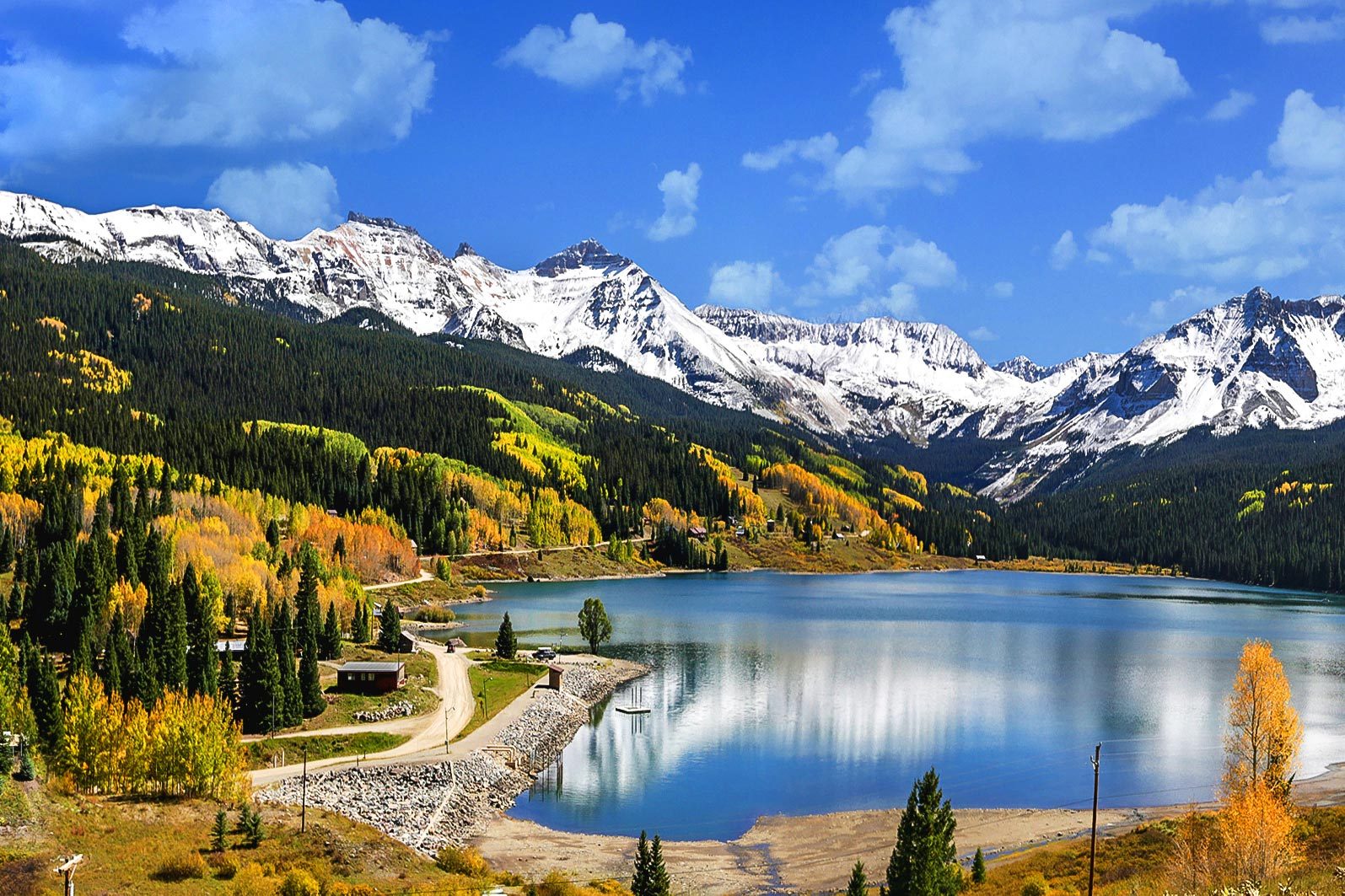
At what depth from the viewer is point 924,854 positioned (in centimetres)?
4447

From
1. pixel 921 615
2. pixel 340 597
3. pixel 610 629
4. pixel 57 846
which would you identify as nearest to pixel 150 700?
pixel 57 846

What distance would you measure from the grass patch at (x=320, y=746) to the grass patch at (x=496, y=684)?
5335 mm

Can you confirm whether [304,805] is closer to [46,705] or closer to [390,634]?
[46,705]

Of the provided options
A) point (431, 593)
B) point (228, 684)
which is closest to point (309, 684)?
point (228, 684)

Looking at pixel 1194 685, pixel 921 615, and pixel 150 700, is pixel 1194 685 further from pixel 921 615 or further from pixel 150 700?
pixel 150 700

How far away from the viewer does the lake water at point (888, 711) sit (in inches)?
2803

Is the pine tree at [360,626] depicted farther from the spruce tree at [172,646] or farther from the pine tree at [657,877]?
the pine tree at [657,877]

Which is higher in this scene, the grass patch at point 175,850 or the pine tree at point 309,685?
the pine tree at point 309,685

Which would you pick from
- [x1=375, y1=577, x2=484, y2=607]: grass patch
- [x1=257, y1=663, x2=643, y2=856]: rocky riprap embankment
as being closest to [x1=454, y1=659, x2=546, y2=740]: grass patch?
[x1=257, y1=663, x2=643, y2=856]: rocky riprap embankment

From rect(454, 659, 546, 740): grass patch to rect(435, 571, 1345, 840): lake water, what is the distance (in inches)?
283

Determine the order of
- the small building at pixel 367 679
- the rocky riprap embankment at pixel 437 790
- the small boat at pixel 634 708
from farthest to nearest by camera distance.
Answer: the small boat at pixel 634 708, the small building at pixel 367 679, the rocky riprap embankment at pixel 437 790

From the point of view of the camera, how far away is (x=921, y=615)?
553 feet

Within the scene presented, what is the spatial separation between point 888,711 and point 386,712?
4162cm

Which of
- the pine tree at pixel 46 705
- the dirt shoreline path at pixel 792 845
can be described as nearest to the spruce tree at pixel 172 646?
the pine tree at pixel 46 705
